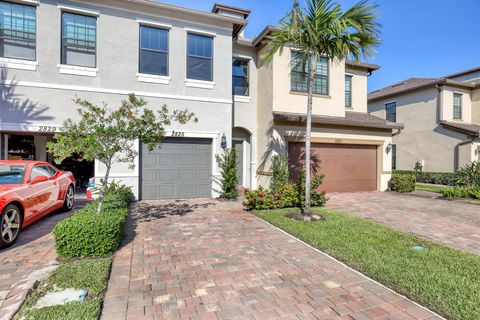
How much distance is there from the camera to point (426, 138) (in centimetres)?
1800

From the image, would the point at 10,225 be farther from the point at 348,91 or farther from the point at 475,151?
the point at 475,151

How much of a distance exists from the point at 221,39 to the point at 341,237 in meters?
9.05

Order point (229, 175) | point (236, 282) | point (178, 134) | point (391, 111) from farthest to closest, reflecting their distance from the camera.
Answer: point (391, 111)
point (229, 175)
point (178, 134)
point (236, 282)

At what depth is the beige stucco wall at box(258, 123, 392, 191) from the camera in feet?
37.2

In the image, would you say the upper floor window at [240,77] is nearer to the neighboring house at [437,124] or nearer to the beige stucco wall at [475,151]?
the neighboring house at [437,124]

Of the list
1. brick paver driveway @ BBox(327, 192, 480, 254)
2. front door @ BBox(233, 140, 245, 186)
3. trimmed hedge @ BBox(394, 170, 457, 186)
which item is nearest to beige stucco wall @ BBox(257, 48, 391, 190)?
front door @ BBox(233, 140, 245, 186)

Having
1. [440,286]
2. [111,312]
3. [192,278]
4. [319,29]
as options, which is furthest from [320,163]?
[111,312]

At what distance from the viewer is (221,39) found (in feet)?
35.8

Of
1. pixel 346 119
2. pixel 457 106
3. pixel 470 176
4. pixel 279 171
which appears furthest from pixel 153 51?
pixel 457 106

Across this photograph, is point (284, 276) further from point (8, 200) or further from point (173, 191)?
point (173, 191)

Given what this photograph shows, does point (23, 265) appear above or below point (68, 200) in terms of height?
below

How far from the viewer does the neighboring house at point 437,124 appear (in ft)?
53.2

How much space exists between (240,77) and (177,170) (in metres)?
5.54

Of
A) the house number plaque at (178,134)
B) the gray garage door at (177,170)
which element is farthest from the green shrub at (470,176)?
the house number plaque at (178,134)
